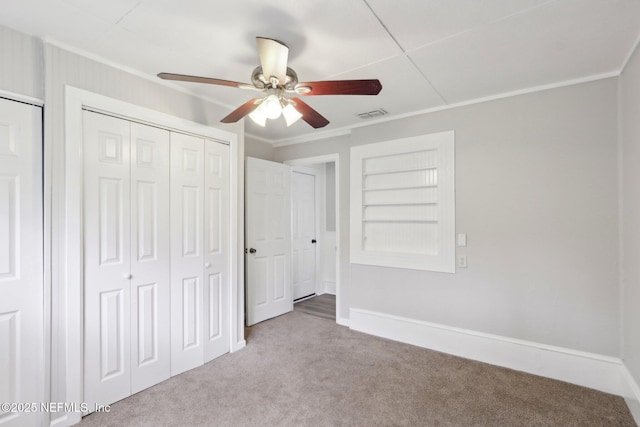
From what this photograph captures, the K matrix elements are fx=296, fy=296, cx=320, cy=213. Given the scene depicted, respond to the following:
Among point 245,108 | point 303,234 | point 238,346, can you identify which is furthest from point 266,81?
point 303,234

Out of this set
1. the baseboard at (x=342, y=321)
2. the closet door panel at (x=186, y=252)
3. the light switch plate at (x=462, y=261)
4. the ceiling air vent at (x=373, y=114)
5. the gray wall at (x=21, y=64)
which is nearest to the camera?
the gray wall at (x=21, y=64)

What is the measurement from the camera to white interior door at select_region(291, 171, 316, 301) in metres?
4.85

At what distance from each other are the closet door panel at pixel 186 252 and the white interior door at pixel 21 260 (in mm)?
853

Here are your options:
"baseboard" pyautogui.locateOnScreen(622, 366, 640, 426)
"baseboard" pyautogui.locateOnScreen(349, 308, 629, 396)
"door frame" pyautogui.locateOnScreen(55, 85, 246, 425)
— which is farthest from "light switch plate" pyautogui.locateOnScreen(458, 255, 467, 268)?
"door frame" pyautogui.locateOnScreen(55, 85, 246, 425)

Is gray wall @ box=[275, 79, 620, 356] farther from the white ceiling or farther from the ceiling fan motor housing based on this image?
the ceiling fan motor housing

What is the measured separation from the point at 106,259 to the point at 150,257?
12.1 inches

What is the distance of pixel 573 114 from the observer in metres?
2.48

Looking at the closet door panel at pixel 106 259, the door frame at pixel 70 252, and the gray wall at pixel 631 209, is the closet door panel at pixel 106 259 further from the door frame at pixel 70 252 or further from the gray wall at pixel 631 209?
the gray wall at pixel 631 209

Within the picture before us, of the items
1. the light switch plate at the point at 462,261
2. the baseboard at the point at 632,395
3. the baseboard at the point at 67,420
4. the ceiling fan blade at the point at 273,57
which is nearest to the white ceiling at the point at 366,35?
the ceiling fan blade at the point at 273,57

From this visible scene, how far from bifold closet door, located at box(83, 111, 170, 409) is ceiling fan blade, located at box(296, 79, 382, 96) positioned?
1.45 meters

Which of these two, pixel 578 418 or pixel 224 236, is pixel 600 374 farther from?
pixel 224 236

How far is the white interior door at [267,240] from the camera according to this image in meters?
3.81

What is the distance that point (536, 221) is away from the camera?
2.62 metres

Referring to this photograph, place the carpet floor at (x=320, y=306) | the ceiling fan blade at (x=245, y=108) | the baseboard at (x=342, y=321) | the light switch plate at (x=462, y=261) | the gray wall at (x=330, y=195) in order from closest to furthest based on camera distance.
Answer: the ceiling fan blade at (x=245, y=108), the light switch plate at (x=462, y=261), the baseboard at (x=342, y=321), the carpet floor at (x=320, y=306), the gray wall at (x=330, y=195)
